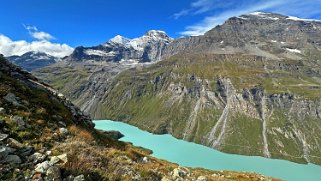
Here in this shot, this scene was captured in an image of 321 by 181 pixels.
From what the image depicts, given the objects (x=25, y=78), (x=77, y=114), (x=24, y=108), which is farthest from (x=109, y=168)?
(x=25, y=78)

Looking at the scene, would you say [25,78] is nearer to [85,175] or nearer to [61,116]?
[61,116]

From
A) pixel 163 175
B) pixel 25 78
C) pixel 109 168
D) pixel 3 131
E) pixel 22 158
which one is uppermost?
pixel 25 78

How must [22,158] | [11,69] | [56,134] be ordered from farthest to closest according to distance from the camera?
[11,69] < [56,134] < [22,158]

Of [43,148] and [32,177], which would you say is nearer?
[32,177]

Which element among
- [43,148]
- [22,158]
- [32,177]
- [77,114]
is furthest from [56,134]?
[77,114]

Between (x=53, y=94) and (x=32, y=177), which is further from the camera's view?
(x=53, y=94)

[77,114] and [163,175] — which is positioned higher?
[77,114]

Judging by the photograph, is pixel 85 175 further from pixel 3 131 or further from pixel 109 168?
pixel 3 131

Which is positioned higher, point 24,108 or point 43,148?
point 24,108

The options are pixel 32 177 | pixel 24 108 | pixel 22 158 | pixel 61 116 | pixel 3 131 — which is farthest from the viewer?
pixel 61 116
